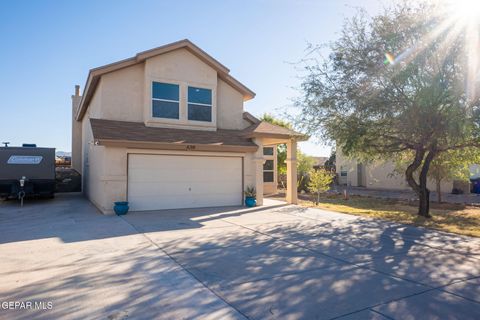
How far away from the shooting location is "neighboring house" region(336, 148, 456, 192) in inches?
1086

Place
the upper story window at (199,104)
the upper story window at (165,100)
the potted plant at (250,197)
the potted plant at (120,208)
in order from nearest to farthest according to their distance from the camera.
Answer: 1. the potted plant at (120,208)
2. the upper story window at (165,100)
3. the potted plant at (250,197)
4. the upper story window at (199,104)

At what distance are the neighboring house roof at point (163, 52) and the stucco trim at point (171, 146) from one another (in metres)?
3.51

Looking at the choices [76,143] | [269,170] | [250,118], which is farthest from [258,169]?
[76,143]

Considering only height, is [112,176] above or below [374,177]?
above

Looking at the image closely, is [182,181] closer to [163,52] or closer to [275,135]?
[275,135]

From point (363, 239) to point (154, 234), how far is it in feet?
18.8

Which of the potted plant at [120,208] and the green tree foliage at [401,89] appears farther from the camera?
the potted plant at [120,208]

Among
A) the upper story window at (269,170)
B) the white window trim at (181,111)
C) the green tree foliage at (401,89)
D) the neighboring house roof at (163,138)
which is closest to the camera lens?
the green tree foliage at (401,89)

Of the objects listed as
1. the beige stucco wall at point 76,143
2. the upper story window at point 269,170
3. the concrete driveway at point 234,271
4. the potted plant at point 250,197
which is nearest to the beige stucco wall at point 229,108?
the potted plant at point 250,197

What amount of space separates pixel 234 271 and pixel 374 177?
29.8m

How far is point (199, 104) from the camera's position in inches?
599

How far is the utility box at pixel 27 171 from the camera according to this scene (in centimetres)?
A: 1483

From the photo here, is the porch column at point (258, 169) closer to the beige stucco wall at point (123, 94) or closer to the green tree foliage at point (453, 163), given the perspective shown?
the beige stucco wall at point (123, 94)

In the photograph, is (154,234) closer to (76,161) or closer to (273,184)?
(273,184)
